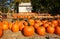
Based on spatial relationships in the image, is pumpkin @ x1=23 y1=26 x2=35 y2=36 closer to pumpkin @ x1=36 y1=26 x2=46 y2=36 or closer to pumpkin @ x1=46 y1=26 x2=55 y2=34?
pumpkin @ x1=36 y1=26 x2=46 y2=36

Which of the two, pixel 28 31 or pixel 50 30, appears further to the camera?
pixel 50 30

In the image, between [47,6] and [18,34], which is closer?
[18,34]

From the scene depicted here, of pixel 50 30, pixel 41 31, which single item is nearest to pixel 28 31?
pixel 41 31

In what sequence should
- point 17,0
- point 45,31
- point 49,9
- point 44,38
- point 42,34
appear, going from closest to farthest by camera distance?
point 44,38 → point 42,34 → point 45,31 → point 49,9 → point 17,0

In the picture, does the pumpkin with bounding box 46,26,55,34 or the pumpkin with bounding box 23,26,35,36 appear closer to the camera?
the pumpkin with bounding box 23,26,35,36

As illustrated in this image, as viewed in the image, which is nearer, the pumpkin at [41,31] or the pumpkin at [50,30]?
the pumpkin at [41,31]

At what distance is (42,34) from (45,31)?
13.9 inches

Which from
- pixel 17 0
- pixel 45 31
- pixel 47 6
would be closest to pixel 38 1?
pixel 47 6

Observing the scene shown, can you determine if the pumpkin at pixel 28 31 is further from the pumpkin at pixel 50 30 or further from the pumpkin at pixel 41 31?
the pumpkin at pixel 50 30

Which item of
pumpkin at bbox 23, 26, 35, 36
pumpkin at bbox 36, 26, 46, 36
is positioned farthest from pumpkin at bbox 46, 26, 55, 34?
pumpkin at bbox 23, 26, 35, 36

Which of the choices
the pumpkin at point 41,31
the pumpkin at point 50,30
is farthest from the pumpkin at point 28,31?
the pumpkin at point 50,30

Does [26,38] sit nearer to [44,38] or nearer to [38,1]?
[44,38]

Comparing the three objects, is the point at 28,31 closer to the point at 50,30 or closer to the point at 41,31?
the point at 41,31

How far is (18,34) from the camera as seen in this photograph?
480 centimetres
